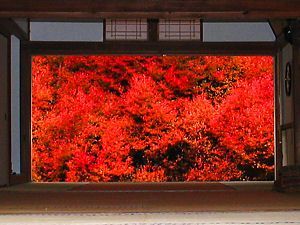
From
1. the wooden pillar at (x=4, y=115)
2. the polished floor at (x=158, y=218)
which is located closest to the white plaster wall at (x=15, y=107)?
the wooden pillar at (x=4, y=115)

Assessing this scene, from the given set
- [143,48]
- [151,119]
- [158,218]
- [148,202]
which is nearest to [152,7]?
[148,202]

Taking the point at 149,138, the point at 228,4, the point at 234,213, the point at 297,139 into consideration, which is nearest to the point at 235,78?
the point at 149,138

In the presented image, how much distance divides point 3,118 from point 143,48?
242cm

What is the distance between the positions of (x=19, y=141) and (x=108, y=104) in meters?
3.06

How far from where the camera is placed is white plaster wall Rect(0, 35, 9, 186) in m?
8.52

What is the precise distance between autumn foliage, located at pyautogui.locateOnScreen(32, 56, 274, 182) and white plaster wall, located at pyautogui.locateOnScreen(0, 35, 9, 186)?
3.72m

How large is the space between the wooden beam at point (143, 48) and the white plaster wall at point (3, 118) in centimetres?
112

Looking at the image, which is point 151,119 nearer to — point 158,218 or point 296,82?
point 296,82

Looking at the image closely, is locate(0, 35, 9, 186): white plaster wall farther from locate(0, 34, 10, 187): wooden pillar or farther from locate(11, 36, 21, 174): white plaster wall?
locate(11, 36, 21, 174): white plaster wall

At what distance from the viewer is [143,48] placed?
9766 millimetres

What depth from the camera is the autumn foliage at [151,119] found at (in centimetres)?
1257

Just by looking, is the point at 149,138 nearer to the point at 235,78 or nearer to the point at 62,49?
the point at 235,78

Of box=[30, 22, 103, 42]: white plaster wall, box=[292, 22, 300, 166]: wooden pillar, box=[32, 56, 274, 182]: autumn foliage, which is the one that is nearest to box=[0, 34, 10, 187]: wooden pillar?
box=[30, 22, 103, 42]: white plaster wall

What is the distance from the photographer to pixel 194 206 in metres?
5.08
